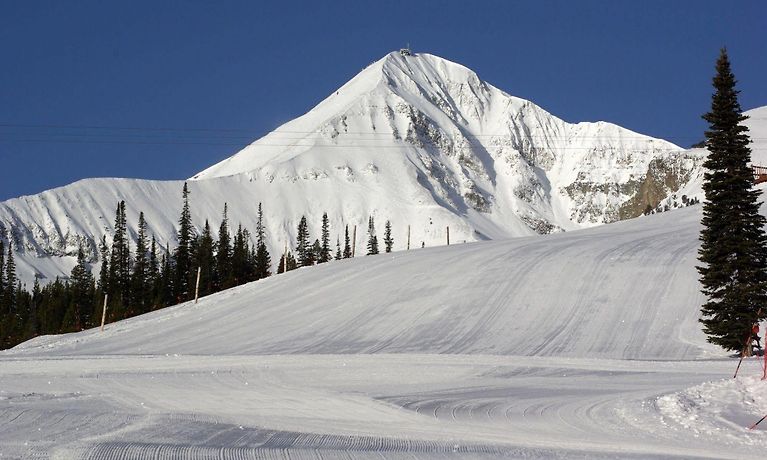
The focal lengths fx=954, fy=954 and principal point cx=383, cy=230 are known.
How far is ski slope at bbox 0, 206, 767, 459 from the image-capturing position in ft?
45.4

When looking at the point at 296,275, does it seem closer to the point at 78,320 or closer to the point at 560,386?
the point at 560,386

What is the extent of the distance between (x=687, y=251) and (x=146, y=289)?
83.1 metres

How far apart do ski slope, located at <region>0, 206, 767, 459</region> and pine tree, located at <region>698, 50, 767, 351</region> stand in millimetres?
1369

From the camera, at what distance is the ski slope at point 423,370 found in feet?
45.4

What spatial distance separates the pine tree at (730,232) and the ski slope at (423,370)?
1.37 metres

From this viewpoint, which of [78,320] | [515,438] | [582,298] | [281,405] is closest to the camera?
[515,438]

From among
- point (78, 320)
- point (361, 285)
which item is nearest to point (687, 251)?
point (361, 285)

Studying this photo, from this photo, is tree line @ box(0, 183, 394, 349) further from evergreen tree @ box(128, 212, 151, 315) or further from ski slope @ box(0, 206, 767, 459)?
ski slope @ box(0, 206, 767, 459)

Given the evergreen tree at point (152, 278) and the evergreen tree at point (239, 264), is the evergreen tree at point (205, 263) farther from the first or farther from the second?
the evergreen tree at point (152, 278)

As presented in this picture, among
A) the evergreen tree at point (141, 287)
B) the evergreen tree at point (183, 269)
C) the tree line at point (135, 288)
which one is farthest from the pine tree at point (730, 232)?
the evergreen tree at point (141, 287)

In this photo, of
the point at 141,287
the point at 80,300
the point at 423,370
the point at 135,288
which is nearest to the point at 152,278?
the point at 141,287

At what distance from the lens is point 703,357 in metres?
32.0

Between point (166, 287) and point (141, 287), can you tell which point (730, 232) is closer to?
point (166, 287)

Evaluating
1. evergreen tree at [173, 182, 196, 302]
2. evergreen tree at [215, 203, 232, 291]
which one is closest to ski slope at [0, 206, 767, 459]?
evergreen tree at [173, 182, 196, 302]
